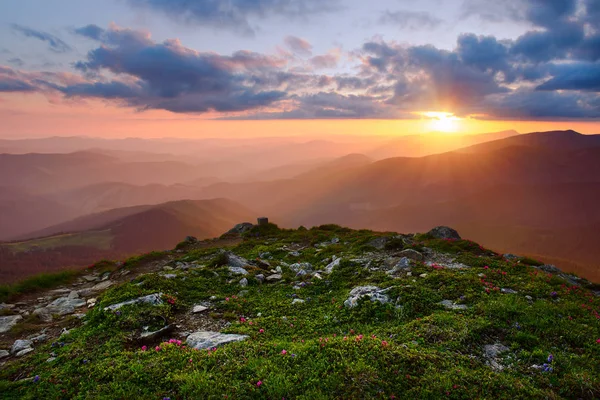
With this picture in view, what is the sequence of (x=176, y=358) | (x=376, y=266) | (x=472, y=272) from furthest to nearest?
1. (x=376, y=266)
2. (x=472, y=272)
3. (x=176, y=358)

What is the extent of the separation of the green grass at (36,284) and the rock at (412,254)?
23.4m

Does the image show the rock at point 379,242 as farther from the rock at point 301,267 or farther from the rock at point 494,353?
the rock at point 494,353

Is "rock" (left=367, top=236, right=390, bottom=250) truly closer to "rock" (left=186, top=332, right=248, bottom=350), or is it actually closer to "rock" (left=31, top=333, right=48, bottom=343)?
"rock" (left=186, top=332, right=248, bottom=350)

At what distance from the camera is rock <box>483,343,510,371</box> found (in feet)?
29.7

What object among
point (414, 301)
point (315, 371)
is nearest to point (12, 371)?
point (315, 371)

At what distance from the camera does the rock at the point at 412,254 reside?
67.5 ft

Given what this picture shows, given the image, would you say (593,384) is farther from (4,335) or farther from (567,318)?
(4,335)

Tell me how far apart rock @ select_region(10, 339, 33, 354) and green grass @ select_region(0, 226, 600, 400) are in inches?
41.8

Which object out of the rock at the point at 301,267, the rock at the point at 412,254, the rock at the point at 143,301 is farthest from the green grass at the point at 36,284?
the rock at the point at 412,254

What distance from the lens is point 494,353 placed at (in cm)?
964

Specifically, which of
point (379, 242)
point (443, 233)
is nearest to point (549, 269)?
point (443, 233)

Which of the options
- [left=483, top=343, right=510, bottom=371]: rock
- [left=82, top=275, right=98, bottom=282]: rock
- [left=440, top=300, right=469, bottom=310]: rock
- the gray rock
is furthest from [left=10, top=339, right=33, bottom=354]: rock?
[left=440, top=300, right=469, bottom=310]: rock

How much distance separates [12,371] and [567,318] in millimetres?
19104

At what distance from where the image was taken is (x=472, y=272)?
55.6 feet
